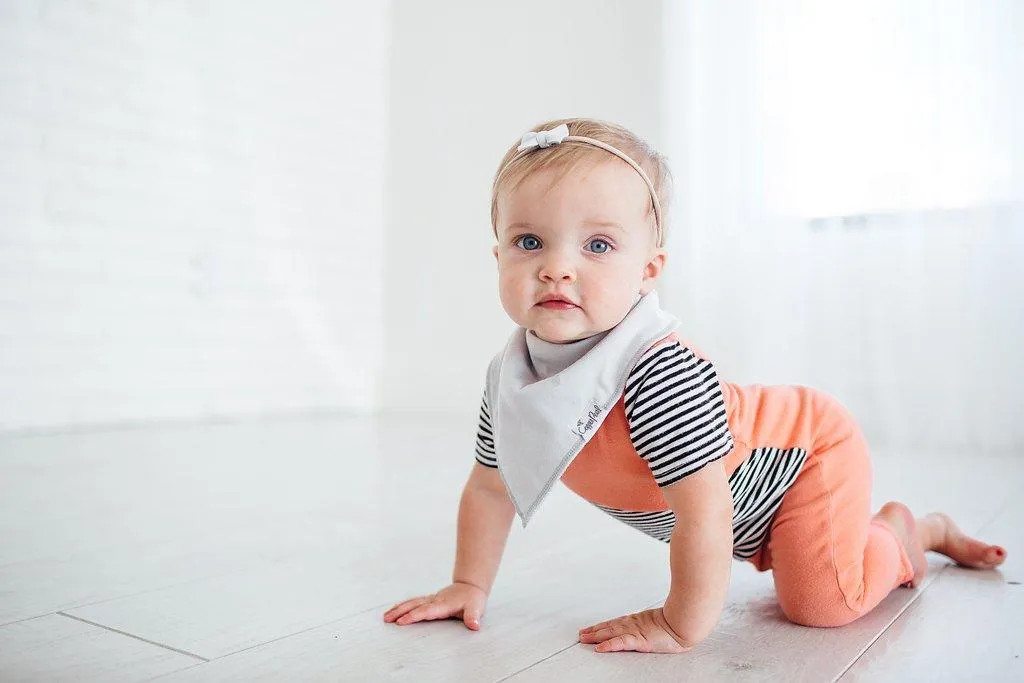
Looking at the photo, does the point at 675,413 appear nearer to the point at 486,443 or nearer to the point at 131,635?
the point at 486,443

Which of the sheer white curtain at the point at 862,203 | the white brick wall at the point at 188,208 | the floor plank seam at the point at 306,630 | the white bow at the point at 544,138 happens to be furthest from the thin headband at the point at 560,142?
the white brick wall at the point at 188,208

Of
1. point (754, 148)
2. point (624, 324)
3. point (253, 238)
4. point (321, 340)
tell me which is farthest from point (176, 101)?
point (624, 324)

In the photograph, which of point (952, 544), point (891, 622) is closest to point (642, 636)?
point (891, 622)

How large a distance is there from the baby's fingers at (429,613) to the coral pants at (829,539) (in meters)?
0.36

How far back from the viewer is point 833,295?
2.87m

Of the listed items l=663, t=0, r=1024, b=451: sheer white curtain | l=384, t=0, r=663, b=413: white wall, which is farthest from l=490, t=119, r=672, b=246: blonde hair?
l=384, t=0, r=663, b=413: white wall

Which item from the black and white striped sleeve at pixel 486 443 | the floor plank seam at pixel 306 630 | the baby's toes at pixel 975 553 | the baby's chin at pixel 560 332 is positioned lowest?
the baby's toes at pixel 975 553

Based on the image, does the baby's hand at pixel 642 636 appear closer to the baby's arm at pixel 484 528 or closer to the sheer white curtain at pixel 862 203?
the baby's arm at pixel 484 528

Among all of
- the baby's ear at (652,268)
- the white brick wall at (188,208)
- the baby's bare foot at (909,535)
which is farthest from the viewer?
the white brick wall at (188,208)

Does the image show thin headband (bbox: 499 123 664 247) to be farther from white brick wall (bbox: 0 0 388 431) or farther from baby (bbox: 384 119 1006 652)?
white brick wall (bbox: 0 0 388 431)

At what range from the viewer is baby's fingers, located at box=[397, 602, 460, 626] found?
991mm

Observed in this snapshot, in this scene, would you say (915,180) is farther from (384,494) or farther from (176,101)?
(176,101)

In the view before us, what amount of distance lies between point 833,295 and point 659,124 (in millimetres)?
839

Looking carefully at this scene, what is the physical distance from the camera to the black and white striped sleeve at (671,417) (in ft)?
2.83
